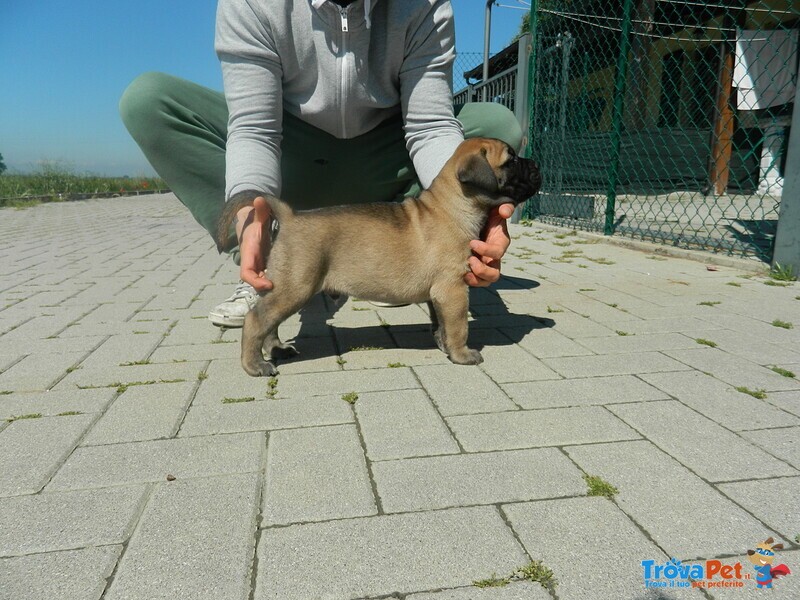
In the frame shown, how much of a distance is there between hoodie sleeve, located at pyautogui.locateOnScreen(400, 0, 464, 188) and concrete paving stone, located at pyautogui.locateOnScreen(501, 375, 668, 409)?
1536 millimetres

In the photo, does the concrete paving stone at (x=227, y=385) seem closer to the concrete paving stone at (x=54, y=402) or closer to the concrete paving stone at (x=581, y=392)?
the concrete paving stone at (x=54, y=402)

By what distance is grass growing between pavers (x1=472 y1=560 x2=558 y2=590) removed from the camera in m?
1.44

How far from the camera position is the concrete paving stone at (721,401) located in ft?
7.67

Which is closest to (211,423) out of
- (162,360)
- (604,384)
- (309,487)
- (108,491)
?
(108,491)

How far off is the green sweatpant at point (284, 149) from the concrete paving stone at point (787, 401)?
2.48 meters

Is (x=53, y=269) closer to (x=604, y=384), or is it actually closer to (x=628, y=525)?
(x=604, y=384)

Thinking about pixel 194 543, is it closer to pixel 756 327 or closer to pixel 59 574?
pixel 59 574

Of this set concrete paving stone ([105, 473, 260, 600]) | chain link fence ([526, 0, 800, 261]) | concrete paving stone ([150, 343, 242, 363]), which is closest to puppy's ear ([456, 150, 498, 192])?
concrete paving stone ([150, 343, 242, 363])

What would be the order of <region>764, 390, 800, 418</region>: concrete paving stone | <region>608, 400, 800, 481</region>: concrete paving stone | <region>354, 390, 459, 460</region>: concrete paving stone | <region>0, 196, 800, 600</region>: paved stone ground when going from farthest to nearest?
<region>764, 390, 800, 418</region>: concrete paving stone
<region>354, 390, 459, 460</region>: concrete paving stone
<region>608, 400, 800, 481</region>: concrete paving stone
<region>0, 196, 800, 600</region>: paved stone ground

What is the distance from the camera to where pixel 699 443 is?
2162 millimetres

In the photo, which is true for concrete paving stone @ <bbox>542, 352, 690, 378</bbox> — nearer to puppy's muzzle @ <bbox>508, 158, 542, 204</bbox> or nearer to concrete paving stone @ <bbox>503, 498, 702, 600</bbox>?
puppy's muzzle @ <bbox>508, 158, 542, 204</bbox>

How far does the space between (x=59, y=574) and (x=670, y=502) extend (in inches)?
69.4

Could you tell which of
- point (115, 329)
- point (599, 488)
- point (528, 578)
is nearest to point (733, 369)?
point (599, 488)

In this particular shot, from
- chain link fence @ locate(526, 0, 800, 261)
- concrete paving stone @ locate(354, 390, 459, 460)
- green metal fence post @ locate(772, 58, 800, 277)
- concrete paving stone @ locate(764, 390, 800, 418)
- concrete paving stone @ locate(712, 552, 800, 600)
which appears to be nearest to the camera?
concrete paving stone @ locate(712, 552, 800, 600)
